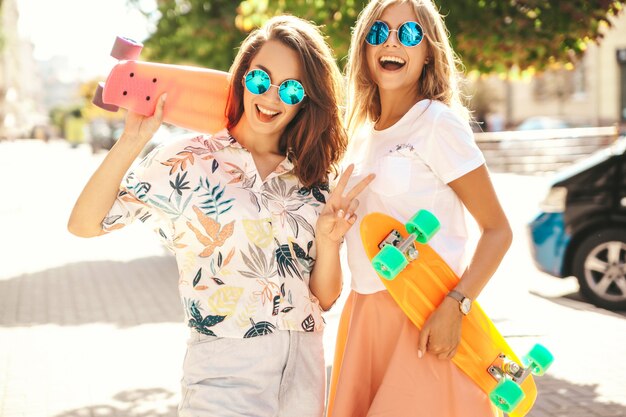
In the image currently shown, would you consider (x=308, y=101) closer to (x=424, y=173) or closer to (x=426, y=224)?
(x=424, y=173)

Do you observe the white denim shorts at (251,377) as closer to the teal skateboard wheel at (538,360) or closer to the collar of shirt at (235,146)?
the collar of shirt at (235,146)

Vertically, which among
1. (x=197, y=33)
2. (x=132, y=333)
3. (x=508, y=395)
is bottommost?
(x=132, y=333)

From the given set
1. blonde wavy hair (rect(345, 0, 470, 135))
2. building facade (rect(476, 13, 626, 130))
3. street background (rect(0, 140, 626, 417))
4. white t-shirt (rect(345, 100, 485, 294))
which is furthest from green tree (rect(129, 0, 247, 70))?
building facade (rect(476, 13, 626, 130))

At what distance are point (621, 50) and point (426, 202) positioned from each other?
3330 cm

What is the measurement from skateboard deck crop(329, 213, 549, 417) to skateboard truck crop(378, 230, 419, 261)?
19 mm

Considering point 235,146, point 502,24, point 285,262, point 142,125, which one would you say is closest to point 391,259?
point 285,262

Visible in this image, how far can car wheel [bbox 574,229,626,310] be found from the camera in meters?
7.74

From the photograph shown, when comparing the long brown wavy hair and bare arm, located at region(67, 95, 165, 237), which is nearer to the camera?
bare arm, located at region(67, 95, 165, 237)

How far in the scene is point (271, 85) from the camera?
8.51ft

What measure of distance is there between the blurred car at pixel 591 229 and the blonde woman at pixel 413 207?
556 cm

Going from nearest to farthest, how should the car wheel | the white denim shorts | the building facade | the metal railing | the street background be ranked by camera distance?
1. the white denim shorts
2. the street background
3. the car wheel
4. the metal railing
5. the building facade

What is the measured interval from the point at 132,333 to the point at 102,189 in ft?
16.4

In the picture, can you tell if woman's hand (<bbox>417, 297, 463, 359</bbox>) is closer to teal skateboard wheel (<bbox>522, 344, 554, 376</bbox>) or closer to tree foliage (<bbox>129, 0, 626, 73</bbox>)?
teal skateboard wheel (<bbox>522, 344, 554, 376</bbox>)

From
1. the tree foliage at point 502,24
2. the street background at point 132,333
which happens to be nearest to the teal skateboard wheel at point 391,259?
the street background at point 132,333
